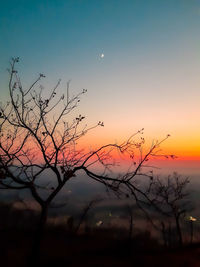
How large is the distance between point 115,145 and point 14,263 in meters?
11.3

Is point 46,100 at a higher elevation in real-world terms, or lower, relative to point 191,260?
higher

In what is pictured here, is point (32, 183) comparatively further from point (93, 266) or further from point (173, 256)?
point (173, 256)

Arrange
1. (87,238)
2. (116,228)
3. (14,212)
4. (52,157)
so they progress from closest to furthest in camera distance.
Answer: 1. (52,157)
2. (87,238)
3. (14,212)
4. (116,228)

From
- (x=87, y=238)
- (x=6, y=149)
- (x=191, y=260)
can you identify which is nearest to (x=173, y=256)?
(x=191, y=260)

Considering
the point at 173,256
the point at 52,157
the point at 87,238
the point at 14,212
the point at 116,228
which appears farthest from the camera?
the point at 116,228

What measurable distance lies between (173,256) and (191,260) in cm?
110

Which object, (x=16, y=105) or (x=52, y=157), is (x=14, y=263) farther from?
(x=16, y=105)

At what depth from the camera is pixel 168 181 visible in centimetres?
2609

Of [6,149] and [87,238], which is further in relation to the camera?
[87,238]

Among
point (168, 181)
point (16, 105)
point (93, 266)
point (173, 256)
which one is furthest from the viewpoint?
point (168, 181)

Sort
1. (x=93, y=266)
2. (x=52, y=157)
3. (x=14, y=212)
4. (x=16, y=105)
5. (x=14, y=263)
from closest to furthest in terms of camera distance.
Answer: (x=16, y=105), (x=52, y=157), (x=93, y=266), (x=14, y=263), (x=14, y=212)

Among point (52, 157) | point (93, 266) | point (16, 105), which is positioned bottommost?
point (93, 266)

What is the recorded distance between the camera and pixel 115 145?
845cm

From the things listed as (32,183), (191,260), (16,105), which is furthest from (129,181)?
(191,260)
